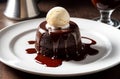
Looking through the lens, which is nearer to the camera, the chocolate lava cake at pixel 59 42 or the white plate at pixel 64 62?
the white plate at pixel 64 62

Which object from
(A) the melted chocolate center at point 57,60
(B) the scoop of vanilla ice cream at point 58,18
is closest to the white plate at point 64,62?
(A) the melted chocolate center at point 57,60

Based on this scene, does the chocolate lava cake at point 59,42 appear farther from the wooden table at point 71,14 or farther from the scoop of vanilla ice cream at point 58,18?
the wooden table at point 71,14

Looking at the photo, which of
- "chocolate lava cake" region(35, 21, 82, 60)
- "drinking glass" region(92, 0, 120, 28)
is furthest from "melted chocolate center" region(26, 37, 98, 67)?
"drinking glass" region(92, 0, 120, 28)

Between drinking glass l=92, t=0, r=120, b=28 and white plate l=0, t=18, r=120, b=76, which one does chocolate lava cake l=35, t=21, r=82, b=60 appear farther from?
drinking glass l=92, t=0, r=120, b=28

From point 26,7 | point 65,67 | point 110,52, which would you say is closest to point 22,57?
point 65,67

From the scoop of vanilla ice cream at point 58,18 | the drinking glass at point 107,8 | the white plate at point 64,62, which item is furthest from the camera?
the drinking glass at point 107,8

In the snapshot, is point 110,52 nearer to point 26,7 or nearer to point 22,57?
point 22,57
